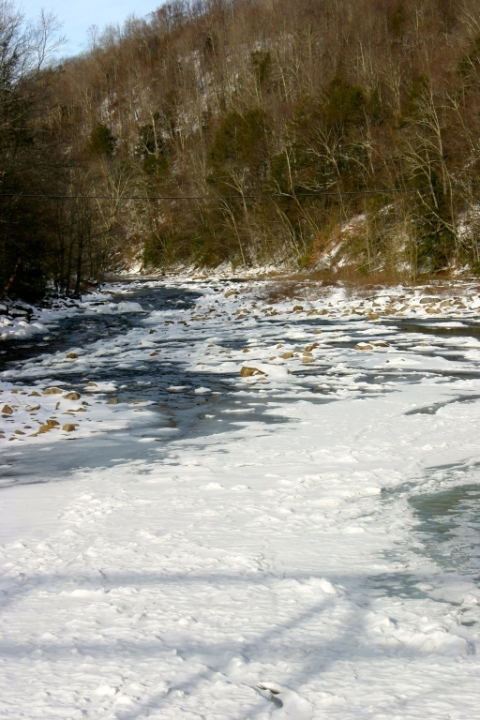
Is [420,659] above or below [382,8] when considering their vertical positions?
below

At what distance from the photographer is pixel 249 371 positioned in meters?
12.0

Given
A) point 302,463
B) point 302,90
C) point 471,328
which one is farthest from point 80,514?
point 302,90

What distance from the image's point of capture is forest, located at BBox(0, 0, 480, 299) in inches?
999

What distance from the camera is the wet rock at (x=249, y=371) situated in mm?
11995

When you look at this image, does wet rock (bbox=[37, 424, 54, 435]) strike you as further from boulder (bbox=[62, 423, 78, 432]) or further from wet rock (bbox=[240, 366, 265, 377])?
wet rock (bbox=[240, 366, 265, 377])

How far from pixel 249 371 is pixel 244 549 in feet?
24.6

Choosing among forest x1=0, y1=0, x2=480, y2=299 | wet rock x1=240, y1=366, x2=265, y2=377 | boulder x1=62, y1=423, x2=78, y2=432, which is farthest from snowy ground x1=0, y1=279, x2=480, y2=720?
forest x1=0, y1=0, x2=480, y2=299

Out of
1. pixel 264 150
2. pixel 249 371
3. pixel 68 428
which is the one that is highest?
pixel 264 150

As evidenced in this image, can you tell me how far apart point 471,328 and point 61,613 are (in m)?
14.9

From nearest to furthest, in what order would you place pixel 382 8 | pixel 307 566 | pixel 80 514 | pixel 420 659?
pixel 420 659 → pixel 307 566 → pixel 80 514 → pixel 382 8

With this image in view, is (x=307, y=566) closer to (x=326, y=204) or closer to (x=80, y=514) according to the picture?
(x=80, y=514)

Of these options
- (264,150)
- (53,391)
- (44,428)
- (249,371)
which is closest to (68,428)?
(44,428)

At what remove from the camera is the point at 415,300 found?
2314 centimetres

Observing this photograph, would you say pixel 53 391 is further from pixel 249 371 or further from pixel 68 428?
pixel 249 371
